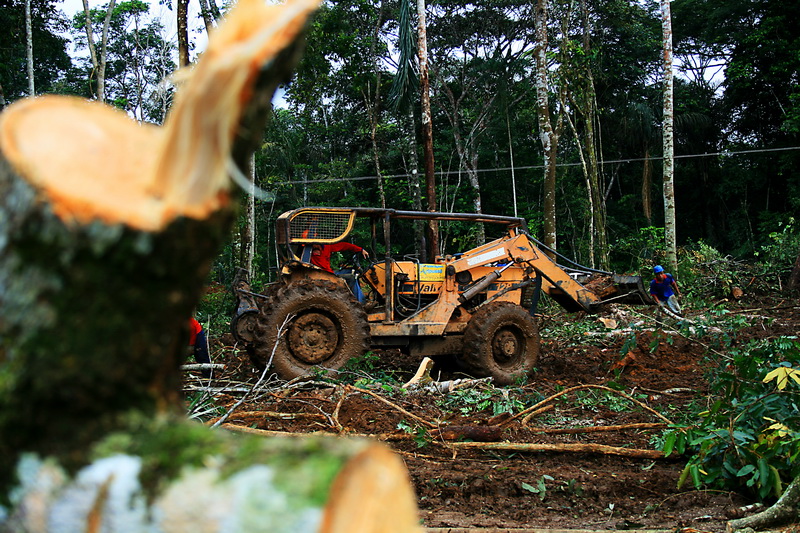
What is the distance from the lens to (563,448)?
5293 millimetres

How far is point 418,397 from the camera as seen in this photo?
7.18 meters

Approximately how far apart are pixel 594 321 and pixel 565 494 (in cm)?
823

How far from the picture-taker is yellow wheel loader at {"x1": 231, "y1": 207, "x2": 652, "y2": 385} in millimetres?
8125

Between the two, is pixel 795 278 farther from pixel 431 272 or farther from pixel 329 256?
pixel 329 256

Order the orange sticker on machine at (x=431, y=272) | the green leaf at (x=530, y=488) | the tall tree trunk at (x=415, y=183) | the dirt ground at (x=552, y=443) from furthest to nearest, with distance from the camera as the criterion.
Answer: the tall tree trunk at (x=415, y=183), the orange sticker on machine at (x=431, y=272), the green leaf at (x=530, y=488), the dirt ground at (x=552, y=443)

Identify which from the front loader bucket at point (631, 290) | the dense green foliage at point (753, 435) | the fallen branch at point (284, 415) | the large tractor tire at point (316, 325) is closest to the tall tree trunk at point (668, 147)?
the front loader bucket at point (631, 290)

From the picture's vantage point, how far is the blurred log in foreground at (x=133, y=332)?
906 mm

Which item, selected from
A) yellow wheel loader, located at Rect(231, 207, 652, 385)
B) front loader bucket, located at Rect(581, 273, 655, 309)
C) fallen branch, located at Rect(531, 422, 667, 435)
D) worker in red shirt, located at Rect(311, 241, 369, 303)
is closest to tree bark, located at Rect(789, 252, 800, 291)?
front loader bucket, located at Rect(581, 273, 655, 309)

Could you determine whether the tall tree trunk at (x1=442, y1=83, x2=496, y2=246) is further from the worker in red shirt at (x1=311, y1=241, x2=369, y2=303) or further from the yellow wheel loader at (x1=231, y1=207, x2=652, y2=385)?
the worker in red shirt at (x1=311, y1=241, x2=369, y2=303)

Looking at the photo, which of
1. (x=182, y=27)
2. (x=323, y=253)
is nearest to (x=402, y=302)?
(x=323, y=253)

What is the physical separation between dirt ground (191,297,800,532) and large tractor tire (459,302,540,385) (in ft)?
1.05

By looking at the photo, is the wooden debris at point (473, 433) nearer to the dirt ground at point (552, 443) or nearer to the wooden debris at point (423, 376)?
the dirt ground at point (552, 443)

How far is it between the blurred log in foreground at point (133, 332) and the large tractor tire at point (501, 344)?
26.0ft

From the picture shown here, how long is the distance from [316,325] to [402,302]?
1541 mm
